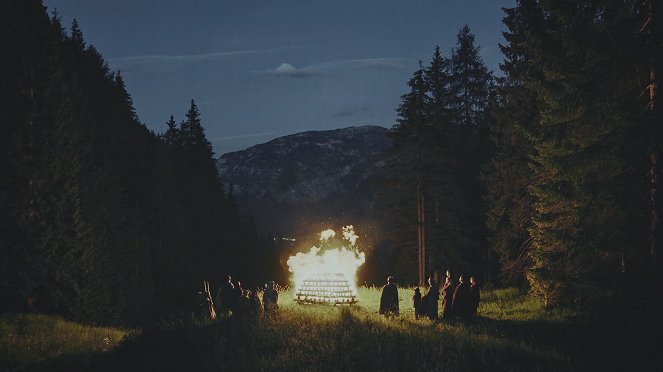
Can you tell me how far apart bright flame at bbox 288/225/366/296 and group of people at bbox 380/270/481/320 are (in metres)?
3.69

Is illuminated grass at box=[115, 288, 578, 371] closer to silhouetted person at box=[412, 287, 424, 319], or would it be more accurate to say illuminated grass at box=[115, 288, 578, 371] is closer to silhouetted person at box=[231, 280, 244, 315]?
silhouetted person at box=[412, 287, 424, 319]

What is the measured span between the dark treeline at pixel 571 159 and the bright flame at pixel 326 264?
781 centimetres

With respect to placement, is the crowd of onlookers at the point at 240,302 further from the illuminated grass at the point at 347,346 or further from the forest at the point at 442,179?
the forest at the point at 442,179

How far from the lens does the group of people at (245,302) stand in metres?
19.5

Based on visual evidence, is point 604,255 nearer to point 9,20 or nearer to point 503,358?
point 503,358

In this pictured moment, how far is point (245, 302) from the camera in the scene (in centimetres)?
2062

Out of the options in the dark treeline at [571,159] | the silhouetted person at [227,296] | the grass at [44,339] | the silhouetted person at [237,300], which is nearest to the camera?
the dark treeline at [571,159]

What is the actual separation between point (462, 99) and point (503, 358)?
38.4 meters

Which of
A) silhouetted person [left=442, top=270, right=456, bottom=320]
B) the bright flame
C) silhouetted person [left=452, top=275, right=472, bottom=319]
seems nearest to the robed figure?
silhouetted person [left=442, top=270, right=456, bottom=320]

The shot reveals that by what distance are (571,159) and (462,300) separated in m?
6.68

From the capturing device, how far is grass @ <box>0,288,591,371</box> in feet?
42.1

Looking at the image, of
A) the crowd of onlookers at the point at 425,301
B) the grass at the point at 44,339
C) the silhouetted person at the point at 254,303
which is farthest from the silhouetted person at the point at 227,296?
the grass at the point at 44,339

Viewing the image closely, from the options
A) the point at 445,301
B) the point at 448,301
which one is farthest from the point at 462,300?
the point at 445,301

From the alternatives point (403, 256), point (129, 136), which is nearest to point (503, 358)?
point (403, 256)
